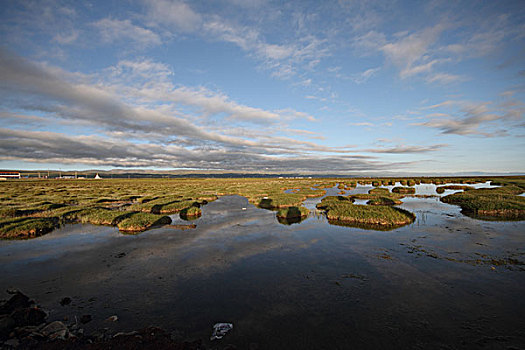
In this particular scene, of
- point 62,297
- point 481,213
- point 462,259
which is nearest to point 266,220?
point 462,259

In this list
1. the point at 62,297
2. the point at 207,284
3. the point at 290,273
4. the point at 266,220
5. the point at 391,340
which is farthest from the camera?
the point at 266,220

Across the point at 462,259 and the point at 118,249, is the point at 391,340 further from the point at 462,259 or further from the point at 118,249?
the point at 118,249

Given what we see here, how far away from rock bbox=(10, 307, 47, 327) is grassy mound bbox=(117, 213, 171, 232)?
16.0 meters

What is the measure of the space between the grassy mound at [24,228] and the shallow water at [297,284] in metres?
2.53

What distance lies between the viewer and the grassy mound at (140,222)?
25484mm

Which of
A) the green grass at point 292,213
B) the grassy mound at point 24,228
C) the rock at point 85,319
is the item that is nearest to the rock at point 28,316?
the rock at point 85,319

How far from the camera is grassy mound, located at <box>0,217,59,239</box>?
22969 millimetres

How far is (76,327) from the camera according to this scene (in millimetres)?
9305

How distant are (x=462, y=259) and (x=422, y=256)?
2435 millimetres

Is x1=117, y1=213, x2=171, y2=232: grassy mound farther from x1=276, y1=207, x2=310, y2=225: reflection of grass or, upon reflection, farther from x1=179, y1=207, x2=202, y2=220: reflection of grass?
x1=276, y1=207, x2=310, y2=225: reflection of grass

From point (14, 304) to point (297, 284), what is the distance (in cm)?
1361

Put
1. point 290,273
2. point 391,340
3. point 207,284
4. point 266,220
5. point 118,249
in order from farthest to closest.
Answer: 1. point 266,220
2. point 118,249
3. point 290,273
4. point 207,284
5. point 391,340

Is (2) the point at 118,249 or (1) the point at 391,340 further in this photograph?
(2) the point at 118,249

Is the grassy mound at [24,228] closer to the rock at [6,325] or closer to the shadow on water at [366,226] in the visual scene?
the rock at [6,325]
